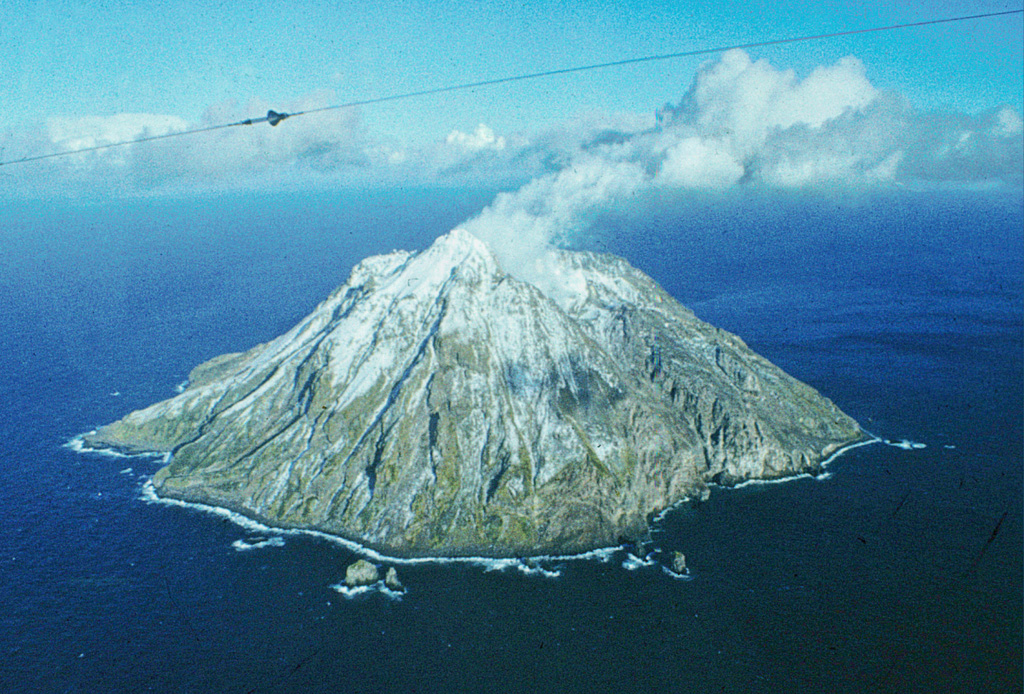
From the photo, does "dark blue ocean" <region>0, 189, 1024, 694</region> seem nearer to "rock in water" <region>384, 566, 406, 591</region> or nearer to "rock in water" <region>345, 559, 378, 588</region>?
"rock in water" <region>384, 566, 406, 591</region>

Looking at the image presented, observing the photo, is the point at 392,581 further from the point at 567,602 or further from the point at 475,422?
the point at 475,422

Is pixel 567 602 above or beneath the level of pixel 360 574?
beneath

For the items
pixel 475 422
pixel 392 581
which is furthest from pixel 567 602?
pixel 475 422

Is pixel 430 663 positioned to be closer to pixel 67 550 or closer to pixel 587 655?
pixel 587 655

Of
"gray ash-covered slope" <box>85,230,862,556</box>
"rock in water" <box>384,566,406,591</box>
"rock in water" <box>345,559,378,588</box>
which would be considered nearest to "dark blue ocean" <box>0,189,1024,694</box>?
"rock in water" <box>384,566,406,591</box>

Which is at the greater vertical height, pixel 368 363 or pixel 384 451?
pixel 368 363

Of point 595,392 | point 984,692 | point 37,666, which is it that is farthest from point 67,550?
point 984,692

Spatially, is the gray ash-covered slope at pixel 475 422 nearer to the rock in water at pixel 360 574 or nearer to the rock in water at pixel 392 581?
the rock in water at pixel 360 574

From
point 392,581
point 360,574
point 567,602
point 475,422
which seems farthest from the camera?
point 475,422
